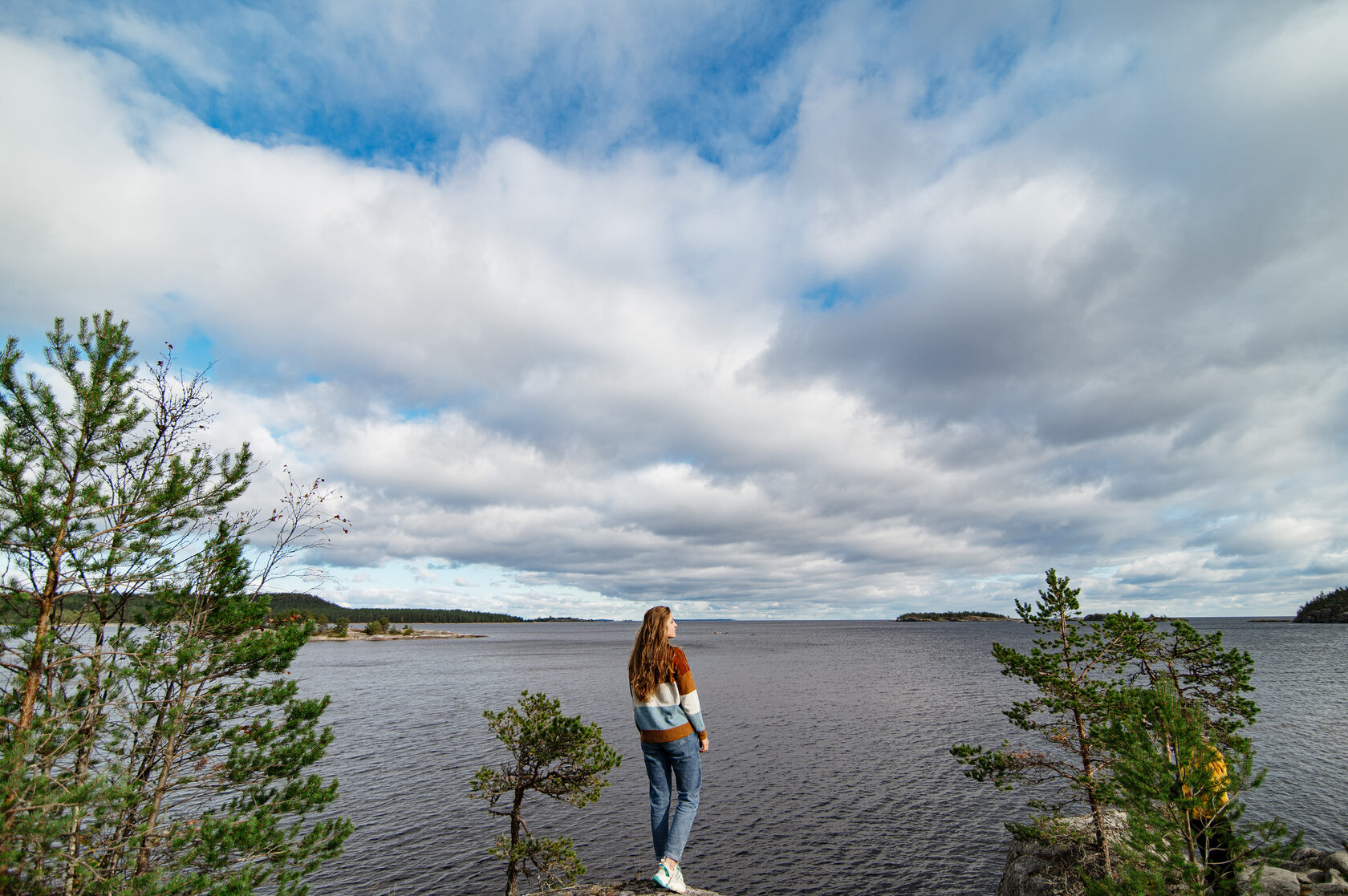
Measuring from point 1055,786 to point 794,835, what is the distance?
13144 millimetres

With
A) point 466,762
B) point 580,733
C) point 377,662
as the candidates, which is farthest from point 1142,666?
point 377,662

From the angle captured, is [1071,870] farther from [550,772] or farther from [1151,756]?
[550,772]

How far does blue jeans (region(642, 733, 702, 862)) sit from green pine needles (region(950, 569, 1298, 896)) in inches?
209

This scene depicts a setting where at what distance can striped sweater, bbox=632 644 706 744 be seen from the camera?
7527 mm

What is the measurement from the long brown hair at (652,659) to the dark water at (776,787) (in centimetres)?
1290

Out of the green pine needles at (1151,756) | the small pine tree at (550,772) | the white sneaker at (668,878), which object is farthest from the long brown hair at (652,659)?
the green pine needles at (1151,756)

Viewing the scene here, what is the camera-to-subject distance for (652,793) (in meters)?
7.79

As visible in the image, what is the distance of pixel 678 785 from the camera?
310 inches

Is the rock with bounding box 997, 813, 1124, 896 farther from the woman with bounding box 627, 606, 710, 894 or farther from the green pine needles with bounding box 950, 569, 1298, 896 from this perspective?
the woman with bounding box 627, 606, 710, 894

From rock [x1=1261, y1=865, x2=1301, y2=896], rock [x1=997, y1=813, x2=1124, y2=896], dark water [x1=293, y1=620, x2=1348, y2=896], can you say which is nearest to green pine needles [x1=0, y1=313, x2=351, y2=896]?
dark water [x1=293, y1=620, x2=1348, y2=896]

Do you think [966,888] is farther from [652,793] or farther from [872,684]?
[872,684]

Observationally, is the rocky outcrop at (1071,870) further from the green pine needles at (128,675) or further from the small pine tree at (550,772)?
the green pine needles at (128,675)

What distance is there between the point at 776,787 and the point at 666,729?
2171cm

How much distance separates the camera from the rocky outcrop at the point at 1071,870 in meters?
12.8
